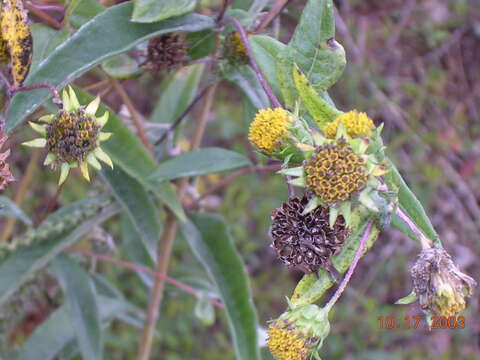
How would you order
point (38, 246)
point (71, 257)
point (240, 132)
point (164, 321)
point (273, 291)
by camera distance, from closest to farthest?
1. point (38, 246)
2. point (71, 257)
3. point (164, 321)
4. point (273, 291)
5. point (240, 132)

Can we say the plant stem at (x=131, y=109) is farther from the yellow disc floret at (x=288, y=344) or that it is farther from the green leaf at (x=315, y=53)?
the yellow disc floret at (x=288, y=344)

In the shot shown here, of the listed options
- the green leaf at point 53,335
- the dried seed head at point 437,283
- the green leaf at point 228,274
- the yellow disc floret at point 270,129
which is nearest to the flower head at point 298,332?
the dried seed head at point 437,283

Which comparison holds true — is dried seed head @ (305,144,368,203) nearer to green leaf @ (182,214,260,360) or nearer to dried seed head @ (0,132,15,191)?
dried seed head @ (0,132,15,191)

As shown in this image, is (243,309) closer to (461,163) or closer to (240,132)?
(240,132)

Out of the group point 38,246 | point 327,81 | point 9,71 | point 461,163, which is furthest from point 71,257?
point 461,163

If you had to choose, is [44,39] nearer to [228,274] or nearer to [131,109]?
[131,109]

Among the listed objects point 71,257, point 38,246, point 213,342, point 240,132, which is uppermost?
point 38,246
